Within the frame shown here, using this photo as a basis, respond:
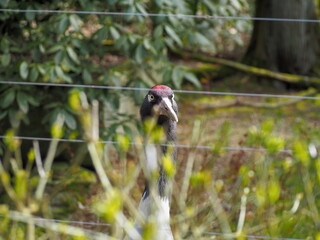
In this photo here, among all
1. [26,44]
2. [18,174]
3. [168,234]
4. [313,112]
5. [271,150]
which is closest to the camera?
[18,174]

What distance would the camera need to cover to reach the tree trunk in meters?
8.48

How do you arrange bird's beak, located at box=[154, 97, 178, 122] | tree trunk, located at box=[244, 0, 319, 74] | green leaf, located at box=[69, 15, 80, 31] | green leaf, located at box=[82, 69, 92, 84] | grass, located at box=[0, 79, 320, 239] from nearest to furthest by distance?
1. grass, located at box=[0, 79, 320, 239]
2. bird's beak, located at box=[154, 97, 178, 122]
3. green leaf, located at box=[69, 15, 80, 31]
4. green leaf, located at box=[82, 69, 92, 84]
5. tree trunk, located at box=[244, 0, 319, 74]

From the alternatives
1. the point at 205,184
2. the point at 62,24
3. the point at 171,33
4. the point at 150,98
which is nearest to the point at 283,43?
the point at 171,33

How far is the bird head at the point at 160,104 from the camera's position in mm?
3250

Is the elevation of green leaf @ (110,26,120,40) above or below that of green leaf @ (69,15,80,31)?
below

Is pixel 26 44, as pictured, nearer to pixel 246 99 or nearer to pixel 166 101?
pixel 166 101

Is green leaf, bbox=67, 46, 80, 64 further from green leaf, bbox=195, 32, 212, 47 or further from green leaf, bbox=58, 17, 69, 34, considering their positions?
green leaf, bbox=195, 32, 212, 47

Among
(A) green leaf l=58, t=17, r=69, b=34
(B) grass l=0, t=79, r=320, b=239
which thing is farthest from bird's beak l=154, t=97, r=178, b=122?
(A) green leaf l=58, t=17, r=69, b=34

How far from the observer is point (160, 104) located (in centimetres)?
330

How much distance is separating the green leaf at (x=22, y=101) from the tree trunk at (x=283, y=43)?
4673 mm

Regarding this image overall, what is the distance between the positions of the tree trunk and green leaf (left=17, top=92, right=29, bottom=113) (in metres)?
4.67

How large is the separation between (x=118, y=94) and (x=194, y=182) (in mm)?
3099

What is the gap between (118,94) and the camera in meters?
4.81

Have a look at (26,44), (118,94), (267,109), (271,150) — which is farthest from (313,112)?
(271,150)
